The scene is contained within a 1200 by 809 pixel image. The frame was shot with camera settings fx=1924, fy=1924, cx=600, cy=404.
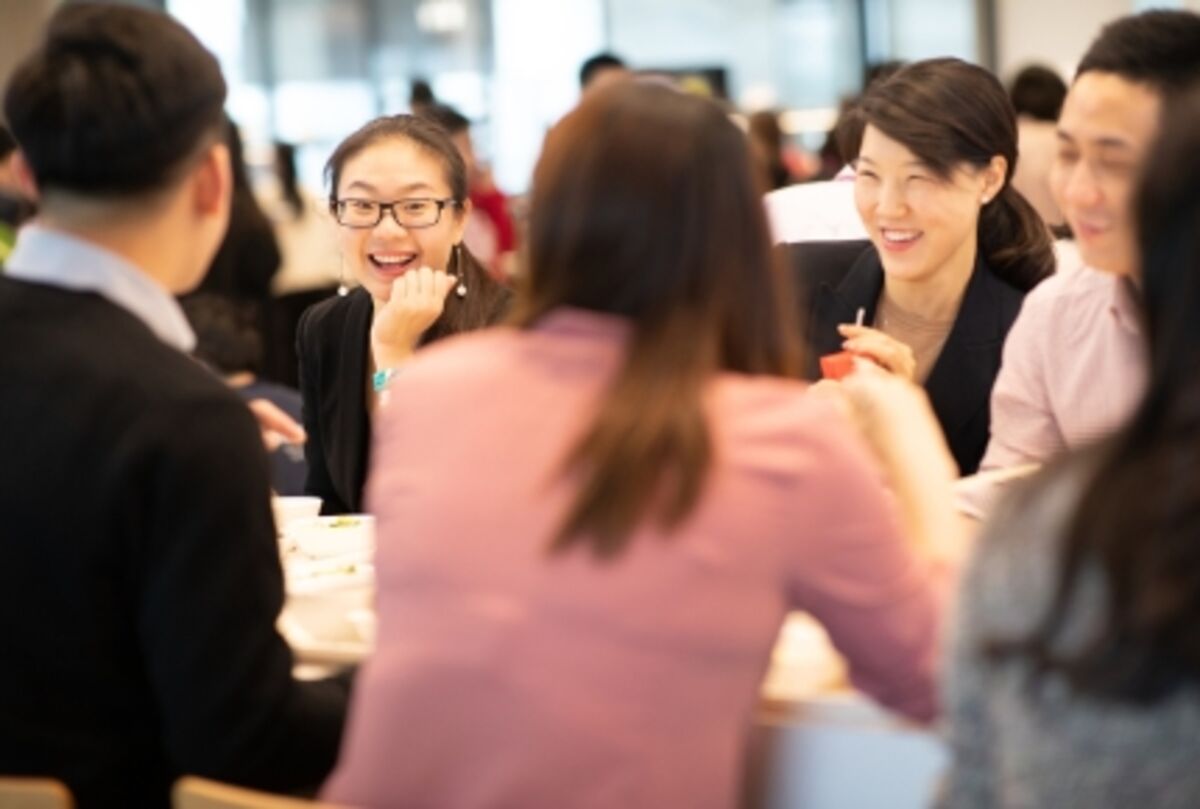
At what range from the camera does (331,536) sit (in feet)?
8.66

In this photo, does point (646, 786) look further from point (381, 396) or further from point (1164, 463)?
point (381, 396)

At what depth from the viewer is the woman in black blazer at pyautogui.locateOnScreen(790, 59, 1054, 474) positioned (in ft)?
9.84

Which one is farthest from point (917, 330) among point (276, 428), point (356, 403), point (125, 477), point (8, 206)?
point (8, 206)

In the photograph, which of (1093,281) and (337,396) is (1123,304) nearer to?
(1093,281)

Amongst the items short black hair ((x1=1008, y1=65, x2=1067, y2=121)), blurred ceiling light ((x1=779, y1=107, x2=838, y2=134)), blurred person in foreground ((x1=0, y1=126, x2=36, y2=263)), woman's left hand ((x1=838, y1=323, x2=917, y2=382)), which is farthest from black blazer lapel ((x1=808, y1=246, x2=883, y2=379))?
blurred ceiling light ((x1=779, y1=107, x2=838, y2=134))

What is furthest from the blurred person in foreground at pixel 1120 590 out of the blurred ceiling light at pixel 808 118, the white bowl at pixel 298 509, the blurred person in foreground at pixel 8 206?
the blurred ceiling light at pixel 808 118

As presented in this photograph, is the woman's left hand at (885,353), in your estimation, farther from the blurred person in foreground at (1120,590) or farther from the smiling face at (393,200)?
the blurred person in foreground at (1120,590)

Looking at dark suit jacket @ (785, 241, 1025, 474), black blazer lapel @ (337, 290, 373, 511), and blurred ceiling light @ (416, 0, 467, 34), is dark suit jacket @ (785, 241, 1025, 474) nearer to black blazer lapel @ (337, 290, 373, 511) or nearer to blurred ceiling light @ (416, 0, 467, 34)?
black blazer lapel @ (337, 290, 373, 511)

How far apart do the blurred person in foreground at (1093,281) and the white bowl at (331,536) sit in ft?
2.65

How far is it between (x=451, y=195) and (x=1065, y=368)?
1111mm

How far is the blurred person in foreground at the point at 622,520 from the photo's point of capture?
1.57 meters

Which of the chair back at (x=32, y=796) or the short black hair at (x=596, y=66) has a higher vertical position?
the short black hair at (x=596, y=66)

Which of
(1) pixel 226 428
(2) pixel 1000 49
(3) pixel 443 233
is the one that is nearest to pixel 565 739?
(1) pixel 226 428

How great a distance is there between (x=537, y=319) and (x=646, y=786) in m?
0.42
